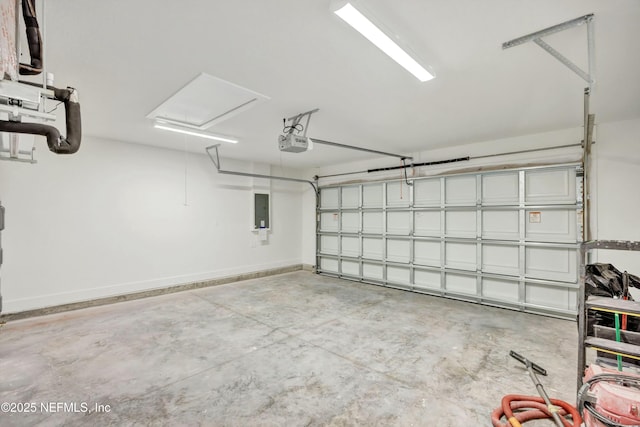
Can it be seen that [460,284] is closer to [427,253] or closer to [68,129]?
[427,253]

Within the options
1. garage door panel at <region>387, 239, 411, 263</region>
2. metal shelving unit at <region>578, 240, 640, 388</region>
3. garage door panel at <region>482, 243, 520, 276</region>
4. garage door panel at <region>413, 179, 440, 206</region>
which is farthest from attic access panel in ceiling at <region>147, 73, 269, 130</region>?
garage door panel at <region>482, 243, 520, 276</region>

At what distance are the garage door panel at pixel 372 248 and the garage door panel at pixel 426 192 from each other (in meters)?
1.24

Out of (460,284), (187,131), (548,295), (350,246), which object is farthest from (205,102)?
(548,295)

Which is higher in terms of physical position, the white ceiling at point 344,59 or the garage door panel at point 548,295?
the white ceiling at point 344,59

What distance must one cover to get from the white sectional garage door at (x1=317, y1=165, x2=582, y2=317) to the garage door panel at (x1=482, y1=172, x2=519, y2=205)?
0.01m

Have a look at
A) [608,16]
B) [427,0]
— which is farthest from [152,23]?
[608,16]

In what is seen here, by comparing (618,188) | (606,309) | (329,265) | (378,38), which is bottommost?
(329,265)

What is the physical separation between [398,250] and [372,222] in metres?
0.87

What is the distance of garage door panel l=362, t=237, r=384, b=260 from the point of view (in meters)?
6.27

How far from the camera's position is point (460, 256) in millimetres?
5121

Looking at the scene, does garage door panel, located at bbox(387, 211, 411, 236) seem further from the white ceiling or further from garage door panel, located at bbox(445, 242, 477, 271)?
the white ceiling

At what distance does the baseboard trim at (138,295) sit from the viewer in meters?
3.97

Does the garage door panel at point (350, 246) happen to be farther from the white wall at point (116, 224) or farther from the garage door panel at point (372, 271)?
the white wall at point (116, 224)

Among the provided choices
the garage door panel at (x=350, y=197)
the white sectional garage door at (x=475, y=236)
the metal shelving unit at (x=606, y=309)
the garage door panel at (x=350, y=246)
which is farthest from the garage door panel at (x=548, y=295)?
the garage door panel at (x=350, y=197)
